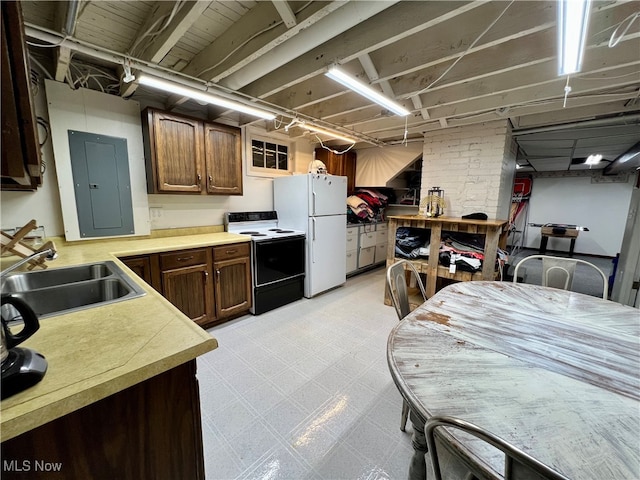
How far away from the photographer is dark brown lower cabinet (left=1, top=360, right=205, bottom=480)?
642mm

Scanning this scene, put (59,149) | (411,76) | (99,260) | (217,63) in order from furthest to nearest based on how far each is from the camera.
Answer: (411,76)
(59,149)
(217,63)
(99,260)

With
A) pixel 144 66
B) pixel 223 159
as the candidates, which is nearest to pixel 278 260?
pixel 223 159

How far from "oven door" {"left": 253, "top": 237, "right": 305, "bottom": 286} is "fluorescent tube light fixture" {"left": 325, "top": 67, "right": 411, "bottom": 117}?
1.82m

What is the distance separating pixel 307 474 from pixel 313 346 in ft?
3.81

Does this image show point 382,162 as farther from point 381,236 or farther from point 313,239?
point 313,239

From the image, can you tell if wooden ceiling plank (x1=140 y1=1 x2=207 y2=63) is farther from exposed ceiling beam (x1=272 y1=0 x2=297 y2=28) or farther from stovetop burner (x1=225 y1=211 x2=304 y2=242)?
stovetop burner (x1=225 y1=211 x2=304 y2=242)

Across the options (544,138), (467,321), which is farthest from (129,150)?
(544,138)

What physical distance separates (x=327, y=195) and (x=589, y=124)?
325cm

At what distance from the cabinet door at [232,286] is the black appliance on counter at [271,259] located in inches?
3.2

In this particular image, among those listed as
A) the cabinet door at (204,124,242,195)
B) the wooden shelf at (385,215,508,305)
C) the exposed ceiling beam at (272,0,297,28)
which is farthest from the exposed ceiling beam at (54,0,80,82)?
the wooden shelf at (385,215,508,305)

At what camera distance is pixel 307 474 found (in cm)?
131

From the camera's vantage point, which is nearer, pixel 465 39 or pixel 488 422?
pixel 488 422

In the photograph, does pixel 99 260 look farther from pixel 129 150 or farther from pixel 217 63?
pixel 217 63

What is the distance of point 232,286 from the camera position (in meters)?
2.89
